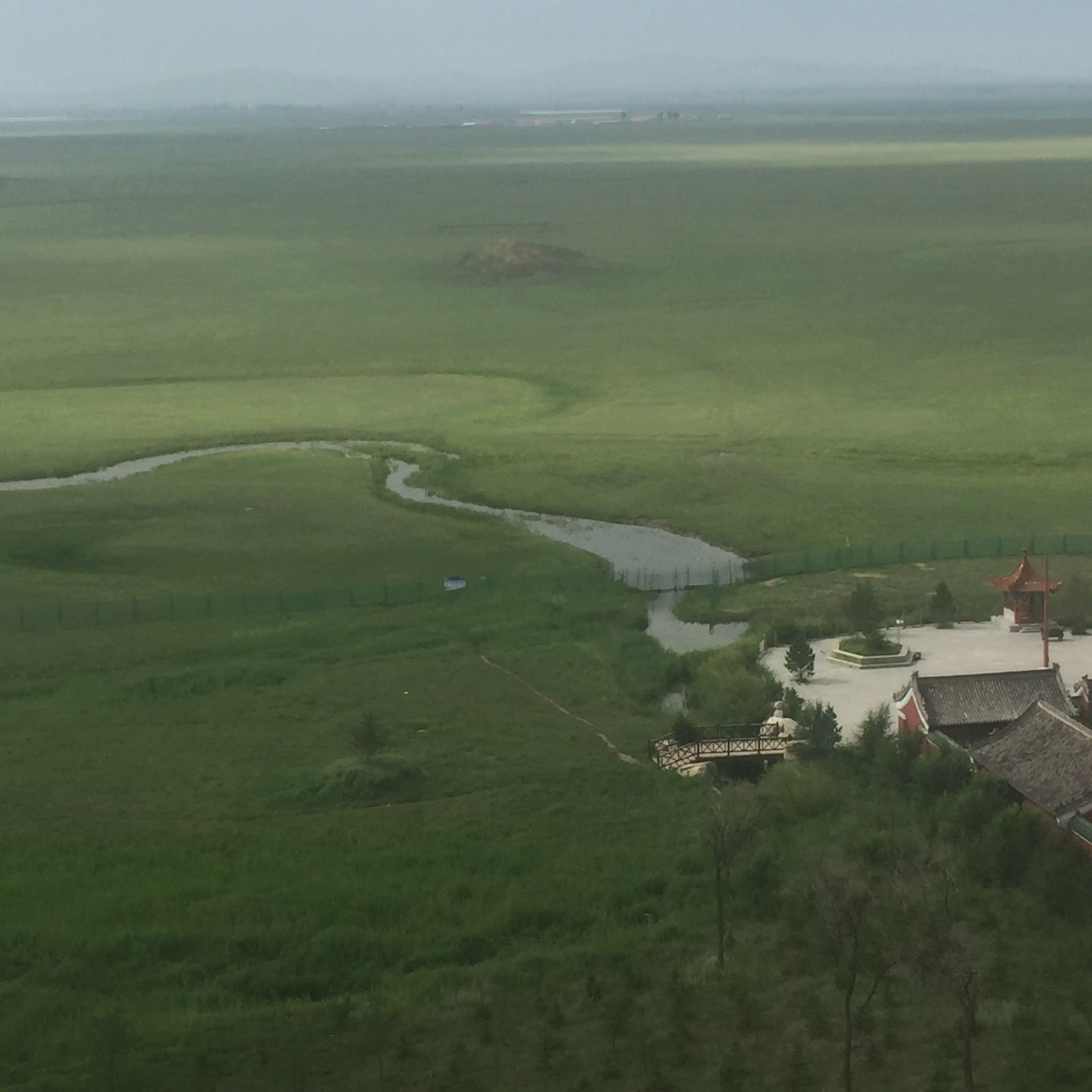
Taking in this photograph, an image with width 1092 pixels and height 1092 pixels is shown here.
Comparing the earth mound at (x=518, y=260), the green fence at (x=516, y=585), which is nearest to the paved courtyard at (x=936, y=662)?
the green fence at (x=516, y=585)

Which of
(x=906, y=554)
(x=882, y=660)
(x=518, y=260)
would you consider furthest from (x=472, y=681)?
(x=518, y=260)

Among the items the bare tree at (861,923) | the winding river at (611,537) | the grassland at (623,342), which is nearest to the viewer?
the bare tree at (861,923)

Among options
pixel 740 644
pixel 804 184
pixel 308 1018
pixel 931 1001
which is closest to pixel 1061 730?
pixel 931 1001

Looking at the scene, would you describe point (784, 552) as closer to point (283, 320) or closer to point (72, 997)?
point (72, 997)

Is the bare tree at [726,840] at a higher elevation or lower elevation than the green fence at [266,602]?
higher

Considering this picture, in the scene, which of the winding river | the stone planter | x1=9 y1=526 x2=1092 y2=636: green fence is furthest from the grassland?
the stone planter

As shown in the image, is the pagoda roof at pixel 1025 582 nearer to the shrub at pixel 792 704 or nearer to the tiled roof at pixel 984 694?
the tiled roof at pixel 984 694
